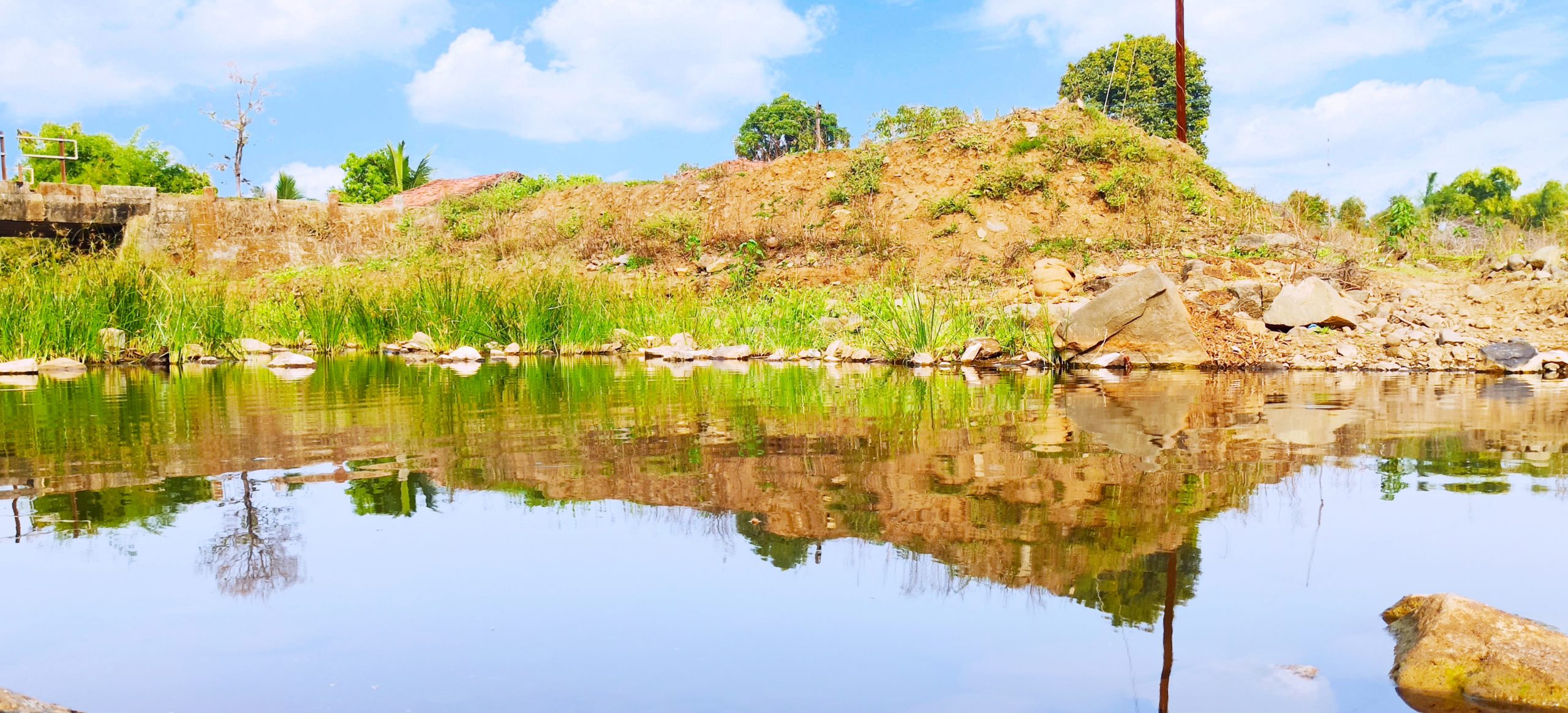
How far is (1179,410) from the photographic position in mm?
6863

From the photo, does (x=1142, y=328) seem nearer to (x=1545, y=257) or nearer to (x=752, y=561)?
(x=1545, y=257)

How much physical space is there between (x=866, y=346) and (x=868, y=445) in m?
8.74

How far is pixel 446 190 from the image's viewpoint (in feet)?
105

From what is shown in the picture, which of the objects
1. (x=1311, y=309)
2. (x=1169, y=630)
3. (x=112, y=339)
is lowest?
(x=1169, y=630)

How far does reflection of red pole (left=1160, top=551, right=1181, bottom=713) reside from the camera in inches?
75.5

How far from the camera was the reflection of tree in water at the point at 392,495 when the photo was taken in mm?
→ 3559

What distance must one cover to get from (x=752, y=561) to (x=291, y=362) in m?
11.1

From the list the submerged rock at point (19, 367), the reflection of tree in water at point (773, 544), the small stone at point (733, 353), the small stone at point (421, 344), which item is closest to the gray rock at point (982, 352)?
the small stone at point (733, 353)

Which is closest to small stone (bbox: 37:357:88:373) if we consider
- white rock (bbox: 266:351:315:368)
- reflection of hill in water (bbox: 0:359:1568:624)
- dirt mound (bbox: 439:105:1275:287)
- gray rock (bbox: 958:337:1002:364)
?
white rock (bbox: 266:351:315:368)

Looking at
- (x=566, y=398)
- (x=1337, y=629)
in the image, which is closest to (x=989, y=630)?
(x=1337, y=629)

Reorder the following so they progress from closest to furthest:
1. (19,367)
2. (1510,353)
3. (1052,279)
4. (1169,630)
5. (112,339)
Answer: (1169,630), (19,367), (1510,353), (112,339), (1052,279)

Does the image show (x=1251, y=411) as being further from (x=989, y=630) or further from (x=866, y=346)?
(x=866, y=346)

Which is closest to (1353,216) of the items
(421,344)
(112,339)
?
(421,344)

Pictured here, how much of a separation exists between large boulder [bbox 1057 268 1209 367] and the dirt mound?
18.1 ft
